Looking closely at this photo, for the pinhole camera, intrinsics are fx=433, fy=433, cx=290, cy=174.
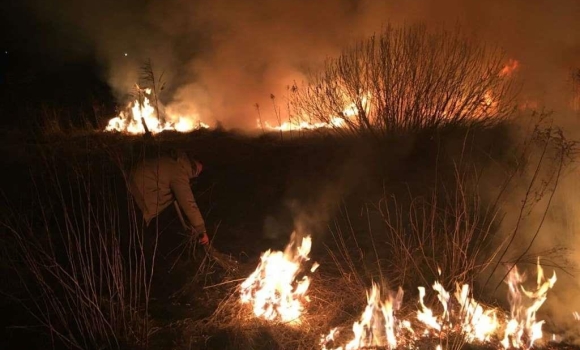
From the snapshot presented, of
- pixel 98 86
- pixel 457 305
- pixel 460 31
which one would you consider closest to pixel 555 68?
pixel 460 31

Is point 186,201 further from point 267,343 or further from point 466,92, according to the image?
point 466,92

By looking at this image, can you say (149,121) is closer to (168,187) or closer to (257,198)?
(257,198)

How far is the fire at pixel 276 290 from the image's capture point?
157 inches

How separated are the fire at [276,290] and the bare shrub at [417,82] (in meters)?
3.57

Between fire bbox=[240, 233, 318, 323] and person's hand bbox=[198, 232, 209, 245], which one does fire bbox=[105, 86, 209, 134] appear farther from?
fire bbox=[240, 233, 318, 323]

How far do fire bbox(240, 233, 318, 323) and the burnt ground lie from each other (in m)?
0.16

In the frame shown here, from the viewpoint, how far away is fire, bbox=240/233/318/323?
3979 mm

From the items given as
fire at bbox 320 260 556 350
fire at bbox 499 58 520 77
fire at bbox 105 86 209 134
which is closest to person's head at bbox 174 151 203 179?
fire at bbox 320 260 556 350

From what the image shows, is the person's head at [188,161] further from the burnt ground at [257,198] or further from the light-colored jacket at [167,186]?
the burnt ground at [257,198]

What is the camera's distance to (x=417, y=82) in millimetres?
6855

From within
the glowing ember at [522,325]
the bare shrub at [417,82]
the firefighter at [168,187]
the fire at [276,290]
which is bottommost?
the glowing ember at [522,325]

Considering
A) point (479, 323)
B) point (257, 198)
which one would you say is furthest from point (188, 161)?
point (257, 198)

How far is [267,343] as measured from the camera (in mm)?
3617

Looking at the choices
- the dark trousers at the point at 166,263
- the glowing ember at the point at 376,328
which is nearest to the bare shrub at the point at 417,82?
the dark trousers at the point at 166,263
